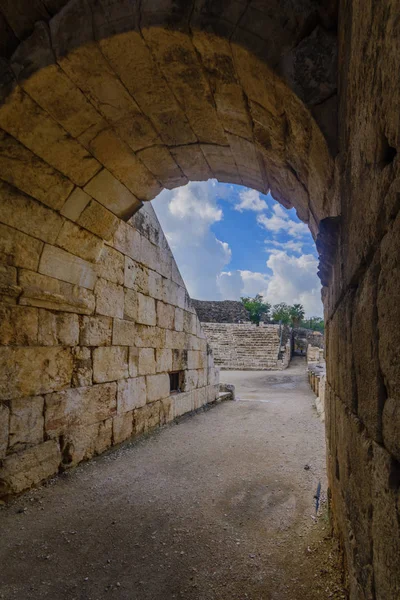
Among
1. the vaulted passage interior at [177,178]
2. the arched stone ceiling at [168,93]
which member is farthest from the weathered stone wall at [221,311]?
the arched stone ceiling at [168,93]

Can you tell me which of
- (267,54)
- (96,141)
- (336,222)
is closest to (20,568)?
(336,222)

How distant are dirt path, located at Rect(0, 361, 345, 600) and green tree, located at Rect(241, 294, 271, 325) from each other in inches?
1029

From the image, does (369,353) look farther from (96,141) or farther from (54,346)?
(54,346)

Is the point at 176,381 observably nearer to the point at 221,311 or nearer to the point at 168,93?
the point at 168,93

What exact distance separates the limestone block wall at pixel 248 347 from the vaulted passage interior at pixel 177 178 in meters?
14.8

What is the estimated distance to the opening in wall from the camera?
6.26 meters

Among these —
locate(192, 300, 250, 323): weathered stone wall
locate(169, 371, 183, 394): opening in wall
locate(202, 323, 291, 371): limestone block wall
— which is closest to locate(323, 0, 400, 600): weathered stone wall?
locate(169, 371, 183, 394): opening in wall

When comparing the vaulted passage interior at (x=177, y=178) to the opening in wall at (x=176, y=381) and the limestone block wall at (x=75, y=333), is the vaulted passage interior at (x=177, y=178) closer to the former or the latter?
the limestone block wall at (x=75, y=333)

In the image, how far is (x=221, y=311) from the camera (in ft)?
103

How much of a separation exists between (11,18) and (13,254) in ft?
5.79

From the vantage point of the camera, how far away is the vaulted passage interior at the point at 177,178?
1056 millimetres

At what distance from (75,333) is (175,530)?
2239mm

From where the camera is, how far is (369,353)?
1.14 meters

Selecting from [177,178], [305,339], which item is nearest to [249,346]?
[305,339]
